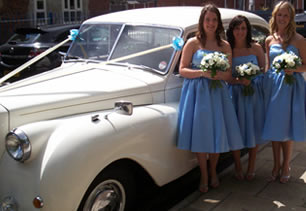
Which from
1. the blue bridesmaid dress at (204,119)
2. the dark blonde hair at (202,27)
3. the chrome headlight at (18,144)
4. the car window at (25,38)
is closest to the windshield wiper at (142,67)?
the blue bridesmaid dress at (204,119)

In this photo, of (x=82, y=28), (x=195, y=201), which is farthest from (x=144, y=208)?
(x=82, y=28)

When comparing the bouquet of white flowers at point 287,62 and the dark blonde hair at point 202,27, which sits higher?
the dark blonde hair at point 202,27

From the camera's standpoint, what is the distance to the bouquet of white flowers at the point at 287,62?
12.2ft

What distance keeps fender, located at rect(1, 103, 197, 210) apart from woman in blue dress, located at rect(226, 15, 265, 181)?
86 cm

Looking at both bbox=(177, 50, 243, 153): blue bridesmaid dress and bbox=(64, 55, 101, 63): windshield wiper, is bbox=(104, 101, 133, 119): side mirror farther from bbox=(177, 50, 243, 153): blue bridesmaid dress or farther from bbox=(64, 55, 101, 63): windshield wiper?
bbox=(64, 55, 101, 63): windshield wiper

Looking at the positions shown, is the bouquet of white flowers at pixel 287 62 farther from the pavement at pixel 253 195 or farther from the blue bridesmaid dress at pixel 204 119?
the pavement at pixel 253 195

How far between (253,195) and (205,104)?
1115 millimetres

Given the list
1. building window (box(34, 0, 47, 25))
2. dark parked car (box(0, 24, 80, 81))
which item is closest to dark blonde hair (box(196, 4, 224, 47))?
dark parked car (box(0, 24, 80, 81))

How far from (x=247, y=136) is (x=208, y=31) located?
1.15 m

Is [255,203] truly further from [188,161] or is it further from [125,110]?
[125,110]

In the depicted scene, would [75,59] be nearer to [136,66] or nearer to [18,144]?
[136,66]

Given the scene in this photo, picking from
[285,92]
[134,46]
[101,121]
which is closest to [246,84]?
[285,92]

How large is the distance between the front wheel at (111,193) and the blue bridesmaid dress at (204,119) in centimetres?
64

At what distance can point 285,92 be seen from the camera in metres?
3.88
